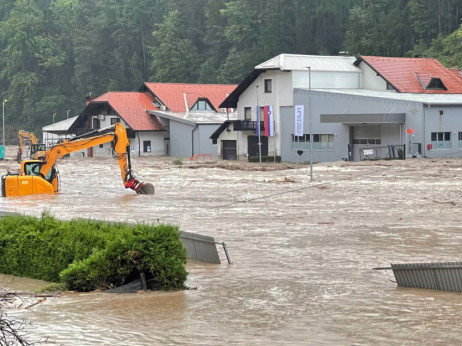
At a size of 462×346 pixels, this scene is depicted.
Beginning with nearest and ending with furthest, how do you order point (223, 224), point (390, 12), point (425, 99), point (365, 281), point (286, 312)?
point (286, 312), point (365, 281), point (223, 224), point (425, 99), point (390, 12)

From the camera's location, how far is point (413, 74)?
75062 millimetres

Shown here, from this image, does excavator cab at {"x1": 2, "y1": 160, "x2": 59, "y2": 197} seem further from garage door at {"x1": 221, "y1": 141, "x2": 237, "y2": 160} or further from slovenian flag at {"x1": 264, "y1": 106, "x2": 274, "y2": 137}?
garage door at {"x1": 221, "y1": 141, "x2": 237, "y2": 160}

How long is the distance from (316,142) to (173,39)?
60553mm

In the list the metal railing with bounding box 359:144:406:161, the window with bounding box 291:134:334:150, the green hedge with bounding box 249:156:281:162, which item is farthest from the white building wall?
the metal railing with bounding box 359:144:406:161

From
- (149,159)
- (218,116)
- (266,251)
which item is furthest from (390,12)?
(266,251)

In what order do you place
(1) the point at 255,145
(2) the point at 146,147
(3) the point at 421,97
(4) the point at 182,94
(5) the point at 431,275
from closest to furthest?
(5) the point at 431,275, (3) the point at 421,97, (1) the point at 255,145, (2) the point at 146,147, (4) the point at 182,94

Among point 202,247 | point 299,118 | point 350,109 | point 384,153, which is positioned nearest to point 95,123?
point 299,118

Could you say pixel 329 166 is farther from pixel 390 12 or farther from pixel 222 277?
pixel 390 12

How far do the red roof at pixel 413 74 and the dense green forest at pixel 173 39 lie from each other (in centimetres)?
1599

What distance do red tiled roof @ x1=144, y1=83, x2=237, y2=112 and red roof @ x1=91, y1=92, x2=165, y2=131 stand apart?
145 centimetres

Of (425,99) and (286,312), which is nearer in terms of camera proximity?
(286,312)

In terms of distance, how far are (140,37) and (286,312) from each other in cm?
12660

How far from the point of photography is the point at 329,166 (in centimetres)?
6038

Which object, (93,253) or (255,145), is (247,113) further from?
(93,253)
